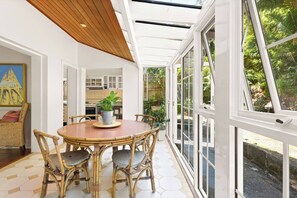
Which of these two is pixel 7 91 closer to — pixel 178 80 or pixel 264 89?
pixel 178 80

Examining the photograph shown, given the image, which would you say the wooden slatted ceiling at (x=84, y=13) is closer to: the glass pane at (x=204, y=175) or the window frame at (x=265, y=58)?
the window frame at (x=265, y=58)

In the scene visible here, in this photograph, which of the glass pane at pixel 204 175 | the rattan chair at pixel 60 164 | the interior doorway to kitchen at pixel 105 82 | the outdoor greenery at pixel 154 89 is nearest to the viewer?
the rattan chair at pixel 60 164

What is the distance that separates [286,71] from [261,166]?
23.8 inches

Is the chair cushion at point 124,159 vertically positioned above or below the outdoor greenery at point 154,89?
below

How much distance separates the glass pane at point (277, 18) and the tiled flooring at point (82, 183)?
76.6 inches

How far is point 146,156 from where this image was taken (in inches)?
78.9

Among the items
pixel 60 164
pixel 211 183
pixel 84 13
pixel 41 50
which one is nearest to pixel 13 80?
pixel 41 50

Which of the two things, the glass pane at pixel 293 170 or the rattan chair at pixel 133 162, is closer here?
the glass pane at pixel 293 170

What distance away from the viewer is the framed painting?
147 inches

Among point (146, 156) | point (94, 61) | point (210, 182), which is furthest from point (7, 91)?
point (210, 182)

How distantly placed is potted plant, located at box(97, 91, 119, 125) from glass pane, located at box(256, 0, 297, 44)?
6.22 feet

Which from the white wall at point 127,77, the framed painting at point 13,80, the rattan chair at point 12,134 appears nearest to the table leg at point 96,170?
the rattan chair at point 12,134

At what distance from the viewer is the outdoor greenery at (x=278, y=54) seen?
758 mm

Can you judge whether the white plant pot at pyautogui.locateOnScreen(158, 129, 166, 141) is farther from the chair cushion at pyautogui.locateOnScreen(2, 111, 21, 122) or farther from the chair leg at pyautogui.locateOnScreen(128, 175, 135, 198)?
the chair cushion at pyautogui.locateOnScreen(2, 111, 21, 122)
